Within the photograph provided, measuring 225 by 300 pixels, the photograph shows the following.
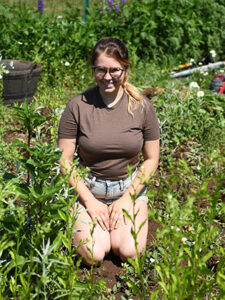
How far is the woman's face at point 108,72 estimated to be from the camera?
8.96 ft

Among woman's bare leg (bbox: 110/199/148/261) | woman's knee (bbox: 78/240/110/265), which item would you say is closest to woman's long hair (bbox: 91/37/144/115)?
woman's bare leg (bbox: 110/199/148/261)

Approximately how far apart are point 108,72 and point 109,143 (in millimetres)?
438

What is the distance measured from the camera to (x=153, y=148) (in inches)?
118

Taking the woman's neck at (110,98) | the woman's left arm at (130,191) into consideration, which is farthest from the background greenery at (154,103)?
the woman's neck at (110,98)

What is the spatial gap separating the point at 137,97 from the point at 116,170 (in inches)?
19.2

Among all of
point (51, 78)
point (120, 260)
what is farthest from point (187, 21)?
point (120, 260)

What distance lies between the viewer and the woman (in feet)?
9.04

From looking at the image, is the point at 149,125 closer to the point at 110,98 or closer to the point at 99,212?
the point at 110,98

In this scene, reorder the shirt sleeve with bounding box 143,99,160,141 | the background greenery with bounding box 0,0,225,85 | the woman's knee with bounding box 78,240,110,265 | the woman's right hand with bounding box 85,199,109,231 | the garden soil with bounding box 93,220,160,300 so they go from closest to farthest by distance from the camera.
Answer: the garden soil with bounding box 93,220,160,300 < the woman's knee with bounding box 78,240,110,265 < the woman's right hand with bounding box 85,199,109,231 < the shirt sleeve with bounding box 143,99,160,141 < the background greenery with bounding box 0,0,225,85

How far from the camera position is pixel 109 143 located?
9.31ft

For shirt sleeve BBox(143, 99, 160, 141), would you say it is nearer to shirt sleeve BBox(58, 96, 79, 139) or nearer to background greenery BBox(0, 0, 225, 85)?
shirt sleeve BBox(58, 96, 79, 139)

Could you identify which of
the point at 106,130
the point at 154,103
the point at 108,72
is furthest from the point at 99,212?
the point at 154,103

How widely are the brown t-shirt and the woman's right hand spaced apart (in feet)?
0.70

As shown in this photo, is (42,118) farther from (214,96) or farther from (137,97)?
(214,96)
